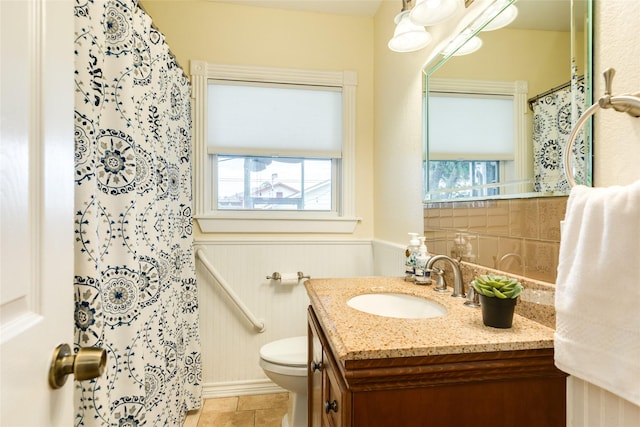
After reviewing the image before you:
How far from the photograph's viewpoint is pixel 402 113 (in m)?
1.69

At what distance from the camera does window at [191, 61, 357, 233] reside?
6.53ft

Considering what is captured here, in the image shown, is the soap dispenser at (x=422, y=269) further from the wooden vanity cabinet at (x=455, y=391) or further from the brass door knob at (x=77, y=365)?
the brass door knob at (x=77, y=365)

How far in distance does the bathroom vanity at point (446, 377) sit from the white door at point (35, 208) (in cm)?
49

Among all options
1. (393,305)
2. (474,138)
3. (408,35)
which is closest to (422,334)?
(393,305)

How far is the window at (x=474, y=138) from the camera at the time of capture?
97 cm

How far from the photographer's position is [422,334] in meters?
0.73

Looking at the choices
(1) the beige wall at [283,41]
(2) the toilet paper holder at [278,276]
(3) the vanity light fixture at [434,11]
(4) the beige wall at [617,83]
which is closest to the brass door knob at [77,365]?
(4) the beige wall at [617,83]

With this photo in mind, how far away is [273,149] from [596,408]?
1.82 meters

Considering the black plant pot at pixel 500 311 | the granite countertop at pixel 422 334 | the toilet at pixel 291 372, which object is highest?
the black plant pot at pixel 500 311

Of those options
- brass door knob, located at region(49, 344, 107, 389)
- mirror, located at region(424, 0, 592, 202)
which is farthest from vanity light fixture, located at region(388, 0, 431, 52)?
brass door knob, located at region(49, 344, 107, 389)

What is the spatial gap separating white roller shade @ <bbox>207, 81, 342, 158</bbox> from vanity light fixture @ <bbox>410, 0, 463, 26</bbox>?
992mm

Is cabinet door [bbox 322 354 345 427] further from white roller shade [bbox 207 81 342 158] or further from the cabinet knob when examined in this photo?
white roller shade [bbox 207 81 342 158]

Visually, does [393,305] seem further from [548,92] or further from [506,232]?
[548,92]

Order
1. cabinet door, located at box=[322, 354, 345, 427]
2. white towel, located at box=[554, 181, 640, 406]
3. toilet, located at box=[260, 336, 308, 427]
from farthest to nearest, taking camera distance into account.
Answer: toilet, located at box=[260, 336, 308, 427] < cabinet door, located at box=[322, 354, 345, 427] < white towel, located at box=[554, 181, 640, 406]
